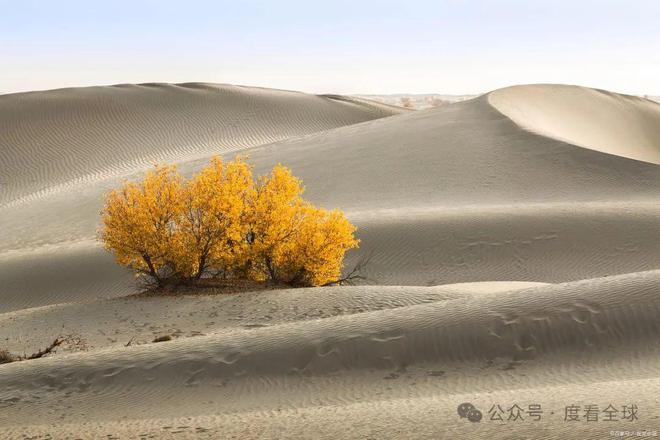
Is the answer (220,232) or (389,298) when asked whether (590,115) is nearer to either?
(220,232)

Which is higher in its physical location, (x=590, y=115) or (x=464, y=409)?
(x=590, y=115)

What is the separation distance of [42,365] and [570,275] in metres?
12.8

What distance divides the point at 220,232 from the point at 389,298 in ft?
11.9

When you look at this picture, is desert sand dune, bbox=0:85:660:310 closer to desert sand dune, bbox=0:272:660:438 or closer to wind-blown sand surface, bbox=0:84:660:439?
wind-blown sand surface, bbox=0:84:660:439

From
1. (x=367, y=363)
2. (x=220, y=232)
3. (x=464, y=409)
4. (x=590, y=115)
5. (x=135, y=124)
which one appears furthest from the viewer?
(x=135, y=124)

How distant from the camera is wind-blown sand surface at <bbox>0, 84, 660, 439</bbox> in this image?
9000mm

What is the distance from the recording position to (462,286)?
1662cm

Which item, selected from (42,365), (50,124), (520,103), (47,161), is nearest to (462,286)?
(42,365)

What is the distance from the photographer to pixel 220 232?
1688 centimetres

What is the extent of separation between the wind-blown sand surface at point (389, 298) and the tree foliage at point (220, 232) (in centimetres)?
119

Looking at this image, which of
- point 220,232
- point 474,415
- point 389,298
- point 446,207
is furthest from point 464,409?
point 446,207

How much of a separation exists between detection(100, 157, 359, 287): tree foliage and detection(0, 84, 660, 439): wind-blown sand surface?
3.91 feet

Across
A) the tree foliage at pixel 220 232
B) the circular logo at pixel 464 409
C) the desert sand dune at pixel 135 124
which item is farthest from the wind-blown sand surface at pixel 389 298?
the tree foliage at pixel 220 232

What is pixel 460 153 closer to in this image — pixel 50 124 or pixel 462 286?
pixel 462 286
